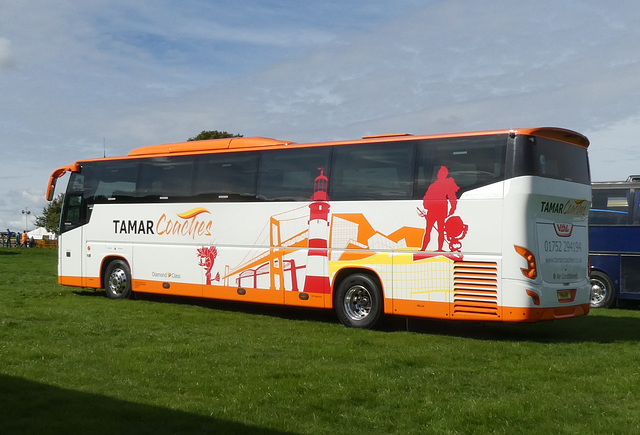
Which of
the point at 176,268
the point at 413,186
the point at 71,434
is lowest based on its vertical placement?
the point at 71,434

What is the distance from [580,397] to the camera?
8469 mm

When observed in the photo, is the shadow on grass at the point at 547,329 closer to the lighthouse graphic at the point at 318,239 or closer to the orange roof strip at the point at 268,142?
the lighthouse graphic at the point at 318,239

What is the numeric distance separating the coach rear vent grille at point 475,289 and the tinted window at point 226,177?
502 cm

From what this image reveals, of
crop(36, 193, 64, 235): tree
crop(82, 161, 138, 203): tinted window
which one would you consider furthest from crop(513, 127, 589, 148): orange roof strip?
crop(36, 193, 64, 235): tree

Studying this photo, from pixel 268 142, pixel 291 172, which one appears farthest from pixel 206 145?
pixel 291 172

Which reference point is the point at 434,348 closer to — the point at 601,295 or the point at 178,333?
the point at 178,333

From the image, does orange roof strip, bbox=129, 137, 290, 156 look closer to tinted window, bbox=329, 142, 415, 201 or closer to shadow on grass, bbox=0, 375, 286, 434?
tinted window, bbox=329, 142, 415, 201

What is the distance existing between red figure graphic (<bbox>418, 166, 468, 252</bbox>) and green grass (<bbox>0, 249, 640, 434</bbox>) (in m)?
1.64

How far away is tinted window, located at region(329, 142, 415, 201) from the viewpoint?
46.4 ft

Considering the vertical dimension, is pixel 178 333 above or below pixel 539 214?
below

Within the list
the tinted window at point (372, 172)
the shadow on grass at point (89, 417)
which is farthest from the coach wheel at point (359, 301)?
the shadow on grass at point (89, 417)

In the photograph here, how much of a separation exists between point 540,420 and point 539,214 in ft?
20.2

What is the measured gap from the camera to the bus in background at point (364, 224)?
13.0 meters

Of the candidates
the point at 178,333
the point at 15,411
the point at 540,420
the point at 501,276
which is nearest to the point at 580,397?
the point at 540,420
